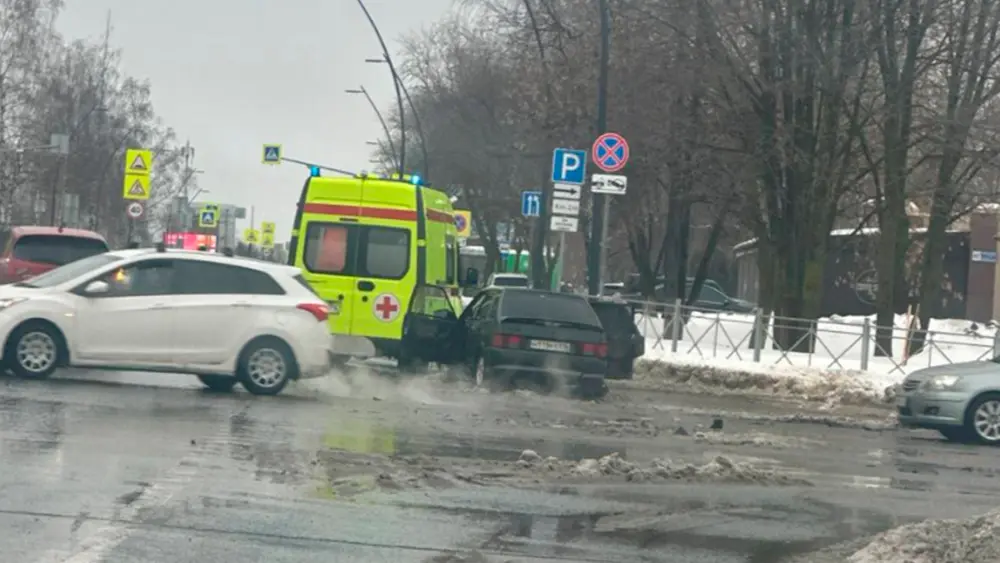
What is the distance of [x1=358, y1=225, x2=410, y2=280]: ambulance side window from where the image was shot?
21406mm

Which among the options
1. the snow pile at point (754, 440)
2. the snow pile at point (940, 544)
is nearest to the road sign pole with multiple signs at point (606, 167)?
the snow pile at point (754, 440)

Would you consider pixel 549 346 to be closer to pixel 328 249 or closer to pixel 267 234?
pixel 328 249

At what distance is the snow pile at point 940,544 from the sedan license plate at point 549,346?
10.6m

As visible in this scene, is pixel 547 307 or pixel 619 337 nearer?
pixel 547 307

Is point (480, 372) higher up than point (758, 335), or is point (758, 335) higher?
point (758, 335)

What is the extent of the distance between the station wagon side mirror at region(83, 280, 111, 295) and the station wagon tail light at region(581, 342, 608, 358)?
629 cm

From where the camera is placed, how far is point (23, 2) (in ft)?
212

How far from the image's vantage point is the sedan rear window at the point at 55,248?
87.7 ft

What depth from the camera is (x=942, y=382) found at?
18.3 m

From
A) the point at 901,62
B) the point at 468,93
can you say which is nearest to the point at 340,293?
the point at 901,62

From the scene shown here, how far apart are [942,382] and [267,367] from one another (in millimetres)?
8011

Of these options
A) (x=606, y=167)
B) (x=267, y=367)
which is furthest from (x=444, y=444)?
(x=606, y=167)

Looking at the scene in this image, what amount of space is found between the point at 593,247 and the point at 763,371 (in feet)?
11.8

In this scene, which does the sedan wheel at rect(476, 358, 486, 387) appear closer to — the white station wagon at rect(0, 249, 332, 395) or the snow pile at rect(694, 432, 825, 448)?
the white station wagon at rect(0, 249, 332, 395)
